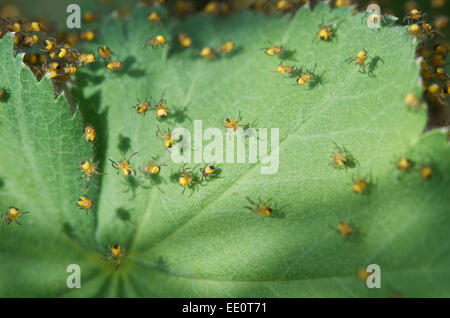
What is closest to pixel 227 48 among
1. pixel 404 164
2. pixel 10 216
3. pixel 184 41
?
pixel 184 41

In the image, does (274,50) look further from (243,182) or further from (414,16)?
(414,16)

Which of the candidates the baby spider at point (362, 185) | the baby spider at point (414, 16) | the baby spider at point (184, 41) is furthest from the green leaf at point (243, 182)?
the baby spider at point (414, 16)

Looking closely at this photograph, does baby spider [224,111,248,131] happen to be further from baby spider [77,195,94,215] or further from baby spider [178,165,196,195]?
baby spider [77,195,94,215]

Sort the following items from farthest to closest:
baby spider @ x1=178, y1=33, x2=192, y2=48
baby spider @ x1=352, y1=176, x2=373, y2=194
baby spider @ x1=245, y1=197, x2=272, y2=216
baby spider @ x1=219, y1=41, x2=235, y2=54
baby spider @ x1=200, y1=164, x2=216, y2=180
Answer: baby spider @ x1=178, y1=33, x2=192, y2=48 < baby spider @ x1=219, y1=41, x2=235, y2=54 < baby spider @ x1=200, y1=164, x2=216, y2=180 < baby spider @ x1=245, y1=197, x2=272, y2=216 < baby spider @ x1=352, y1=176, x2=373, y2=194

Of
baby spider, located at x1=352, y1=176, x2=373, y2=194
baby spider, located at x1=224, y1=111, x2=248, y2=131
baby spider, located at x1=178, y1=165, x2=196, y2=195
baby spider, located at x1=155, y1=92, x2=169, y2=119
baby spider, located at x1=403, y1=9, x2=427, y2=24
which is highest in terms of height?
baby spider, located at x1=403, y1=9, x2=427, y2=24

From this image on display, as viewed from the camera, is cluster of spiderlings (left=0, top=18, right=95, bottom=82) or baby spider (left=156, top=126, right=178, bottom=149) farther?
cluster of spiderlings (left=0, top=18, right=95, bottom=82)

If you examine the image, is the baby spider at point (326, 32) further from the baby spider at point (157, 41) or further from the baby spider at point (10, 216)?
the baby spider at point (10, 216)

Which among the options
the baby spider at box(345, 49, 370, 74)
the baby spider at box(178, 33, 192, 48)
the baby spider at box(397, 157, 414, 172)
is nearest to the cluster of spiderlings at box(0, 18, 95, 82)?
the baby spider at box(178, 33, 192, 48)
